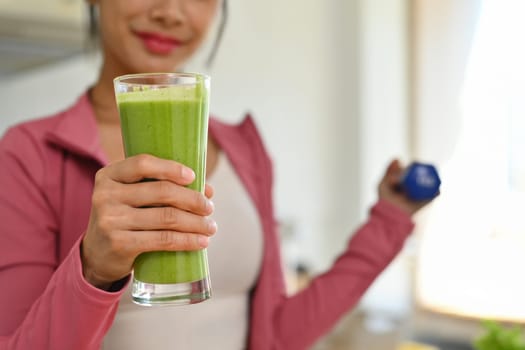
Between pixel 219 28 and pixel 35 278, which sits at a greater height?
pixel 219 28

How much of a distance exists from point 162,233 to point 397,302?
1.88 m

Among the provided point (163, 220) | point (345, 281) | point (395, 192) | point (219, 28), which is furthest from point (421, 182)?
point (163, 220)

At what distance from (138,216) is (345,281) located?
1.83 feet

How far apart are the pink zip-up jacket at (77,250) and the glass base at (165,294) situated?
2 cm

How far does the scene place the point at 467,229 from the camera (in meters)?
2.00

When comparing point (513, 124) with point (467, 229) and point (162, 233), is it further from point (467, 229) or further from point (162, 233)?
point (162, 233)

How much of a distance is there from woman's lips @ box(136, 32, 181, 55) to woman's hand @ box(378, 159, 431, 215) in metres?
0.42

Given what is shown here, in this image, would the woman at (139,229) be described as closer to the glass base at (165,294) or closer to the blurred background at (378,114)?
the glass base at (165,294)

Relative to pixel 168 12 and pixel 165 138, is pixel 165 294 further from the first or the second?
pixel 168 12

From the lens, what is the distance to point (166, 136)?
52 cm

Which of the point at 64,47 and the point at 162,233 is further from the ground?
the point at 64,47

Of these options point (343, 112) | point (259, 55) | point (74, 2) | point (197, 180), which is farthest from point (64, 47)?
point (197, 180)

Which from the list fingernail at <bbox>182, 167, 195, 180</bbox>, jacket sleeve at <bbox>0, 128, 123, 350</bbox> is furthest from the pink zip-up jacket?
fingernail at <bbox>182, 167, 195, 180</bbox>

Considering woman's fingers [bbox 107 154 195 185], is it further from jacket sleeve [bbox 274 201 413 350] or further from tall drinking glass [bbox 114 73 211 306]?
jacket sleeve [bbox 274 201 413 350]
